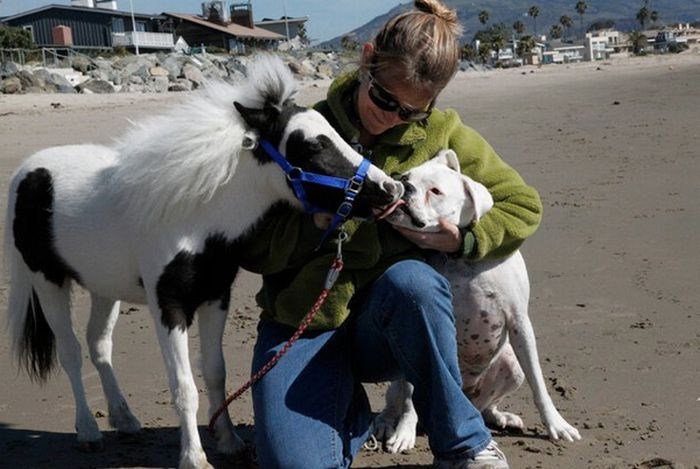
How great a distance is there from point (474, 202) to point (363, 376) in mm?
840

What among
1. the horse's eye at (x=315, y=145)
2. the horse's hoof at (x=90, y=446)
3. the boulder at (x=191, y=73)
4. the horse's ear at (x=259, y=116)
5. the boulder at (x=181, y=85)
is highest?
the horse's ear at (x=259, y=116)

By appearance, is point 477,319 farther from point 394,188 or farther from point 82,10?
point 82,10

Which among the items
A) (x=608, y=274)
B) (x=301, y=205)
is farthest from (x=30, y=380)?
(x=608, y=274)

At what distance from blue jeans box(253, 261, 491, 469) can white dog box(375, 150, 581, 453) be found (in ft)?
0.83

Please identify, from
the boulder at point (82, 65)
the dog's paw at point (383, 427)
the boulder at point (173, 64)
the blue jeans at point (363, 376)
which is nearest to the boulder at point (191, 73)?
the boulder at point (173, 64)

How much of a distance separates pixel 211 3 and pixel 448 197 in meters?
76.6

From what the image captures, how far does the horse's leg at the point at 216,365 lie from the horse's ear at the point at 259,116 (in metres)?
0.76

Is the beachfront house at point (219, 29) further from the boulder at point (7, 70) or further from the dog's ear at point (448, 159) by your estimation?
the dog's ear at point (448, 159)

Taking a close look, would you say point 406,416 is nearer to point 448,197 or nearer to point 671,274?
point 448,197

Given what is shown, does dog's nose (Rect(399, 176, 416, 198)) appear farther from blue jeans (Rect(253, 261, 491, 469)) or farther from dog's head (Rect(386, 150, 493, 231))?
blue jeans (Rect(253, 261, 491, 469))

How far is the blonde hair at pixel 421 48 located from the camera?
12.1 feet

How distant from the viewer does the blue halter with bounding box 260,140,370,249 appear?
3.56 meters

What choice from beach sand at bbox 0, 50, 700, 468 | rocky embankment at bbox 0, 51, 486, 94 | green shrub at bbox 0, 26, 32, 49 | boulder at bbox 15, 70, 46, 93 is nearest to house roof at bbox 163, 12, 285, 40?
green shrub at bbox 0, 26, 32, 49

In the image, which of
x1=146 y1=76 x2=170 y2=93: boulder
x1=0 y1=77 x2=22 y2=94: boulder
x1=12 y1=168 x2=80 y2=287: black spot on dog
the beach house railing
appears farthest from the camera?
A: the beach house railing
